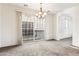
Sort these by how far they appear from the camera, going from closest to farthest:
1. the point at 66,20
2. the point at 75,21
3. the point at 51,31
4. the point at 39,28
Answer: the point at 75,21 < the point at 39,28 < the point at 51,31 < the point at 66,20

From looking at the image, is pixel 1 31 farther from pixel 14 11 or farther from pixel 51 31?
pixel 51 31

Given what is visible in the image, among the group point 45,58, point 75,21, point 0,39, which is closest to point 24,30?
point 0,39

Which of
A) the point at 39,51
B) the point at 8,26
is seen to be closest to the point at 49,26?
the point at 8,26

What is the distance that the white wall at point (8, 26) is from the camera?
204 inches

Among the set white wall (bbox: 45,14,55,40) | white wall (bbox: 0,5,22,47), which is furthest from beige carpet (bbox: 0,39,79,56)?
white wall (bbox: 45,14,55,40)

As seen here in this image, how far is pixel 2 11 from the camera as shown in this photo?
5148 millimetres

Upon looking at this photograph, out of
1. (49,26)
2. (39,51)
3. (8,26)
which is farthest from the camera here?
(49,26)

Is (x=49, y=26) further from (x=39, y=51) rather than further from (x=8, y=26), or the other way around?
(x=39, y=51)

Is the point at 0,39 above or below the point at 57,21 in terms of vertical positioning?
below

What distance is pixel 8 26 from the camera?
5426 millimetres

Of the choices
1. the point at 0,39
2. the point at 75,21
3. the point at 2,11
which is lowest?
the point at 0,39

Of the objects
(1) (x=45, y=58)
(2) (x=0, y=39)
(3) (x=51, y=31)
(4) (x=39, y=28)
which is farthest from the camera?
(3) (x=51, y=31)

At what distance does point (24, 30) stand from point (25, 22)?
51 cm

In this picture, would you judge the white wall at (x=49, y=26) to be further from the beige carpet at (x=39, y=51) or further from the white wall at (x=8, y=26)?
the beige carpet at (x=39, y=51)
